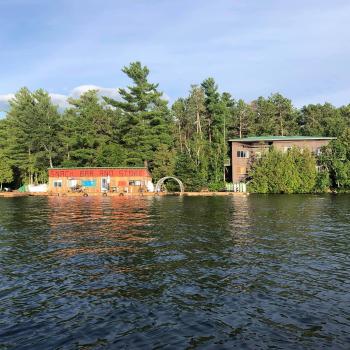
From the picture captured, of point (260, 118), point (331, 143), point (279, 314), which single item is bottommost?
point (279, 314)

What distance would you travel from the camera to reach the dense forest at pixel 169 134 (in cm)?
7175

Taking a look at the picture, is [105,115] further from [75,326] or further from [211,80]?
[75,326]

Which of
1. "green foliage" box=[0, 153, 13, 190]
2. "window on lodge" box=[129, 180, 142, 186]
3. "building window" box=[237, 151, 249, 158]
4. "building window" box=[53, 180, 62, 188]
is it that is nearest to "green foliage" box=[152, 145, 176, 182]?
"window on lodge" box=[129, 180, 142, 186]

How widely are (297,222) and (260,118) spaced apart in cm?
6676

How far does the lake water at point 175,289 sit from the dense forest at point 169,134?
157 feet

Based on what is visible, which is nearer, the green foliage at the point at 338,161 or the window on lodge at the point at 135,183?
the green foliage at the point at 338,161

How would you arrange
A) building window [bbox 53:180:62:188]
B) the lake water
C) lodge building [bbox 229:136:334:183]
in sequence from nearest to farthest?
the lake water, building window [bbox 53:180:62:188], lodge building [bbox 229:136:334:183]

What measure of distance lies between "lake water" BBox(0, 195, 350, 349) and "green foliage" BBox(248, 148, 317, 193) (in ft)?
149

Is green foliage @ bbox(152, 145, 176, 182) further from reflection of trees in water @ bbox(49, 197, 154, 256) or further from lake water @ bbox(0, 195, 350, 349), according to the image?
lake water @ bbox(0, 195, 350, 349)

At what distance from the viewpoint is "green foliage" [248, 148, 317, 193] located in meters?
70.2

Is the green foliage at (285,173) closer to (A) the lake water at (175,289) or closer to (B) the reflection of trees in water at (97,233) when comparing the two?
(B) the reflection of trees in water at (97,233)

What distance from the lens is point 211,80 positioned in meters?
90.0

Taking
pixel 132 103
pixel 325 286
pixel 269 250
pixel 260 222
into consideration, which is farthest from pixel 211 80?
pixel 325 286

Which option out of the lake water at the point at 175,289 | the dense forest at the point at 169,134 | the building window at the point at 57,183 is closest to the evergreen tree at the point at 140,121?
the dense forest at the point at 169,134
